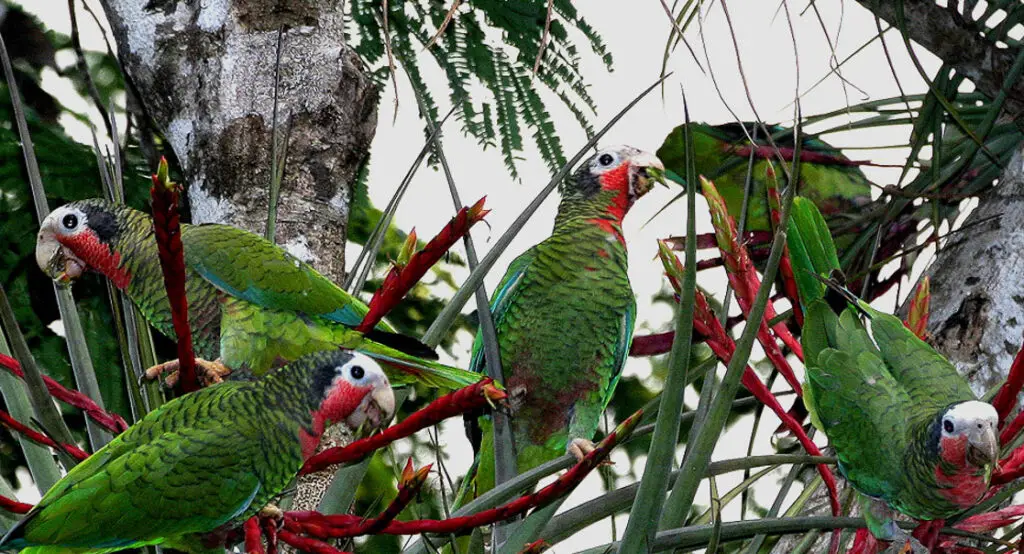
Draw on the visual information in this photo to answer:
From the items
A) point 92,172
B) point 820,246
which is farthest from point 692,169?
point 92,172

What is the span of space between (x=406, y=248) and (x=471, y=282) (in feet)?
0.41

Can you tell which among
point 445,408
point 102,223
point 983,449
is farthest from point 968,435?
point 102,223

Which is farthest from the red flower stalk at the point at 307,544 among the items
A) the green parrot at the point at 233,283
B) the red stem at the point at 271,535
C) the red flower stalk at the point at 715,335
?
the red flower stalk at the point at 715,335

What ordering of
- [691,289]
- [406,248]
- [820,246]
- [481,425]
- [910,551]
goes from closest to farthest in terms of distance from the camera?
[691,289] → [406,248] → [910,551] → [820,246] → [481,425]

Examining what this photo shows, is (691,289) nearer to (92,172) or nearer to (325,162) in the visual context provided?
(325,162)

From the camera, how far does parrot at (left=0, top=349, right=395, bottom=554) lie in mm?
1138

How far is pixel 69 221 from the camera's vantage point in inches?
63.7

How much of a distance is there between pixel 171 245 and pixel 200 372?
648 mm

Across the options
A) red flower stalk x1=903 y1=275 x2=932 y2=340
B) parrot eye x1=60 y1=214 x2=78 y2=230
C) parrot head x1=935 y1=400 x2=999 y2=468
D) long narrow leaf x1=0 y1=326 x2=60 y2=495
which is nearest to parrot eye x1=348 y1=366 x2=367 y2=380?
long narrow leaf x1=0 y1=326 x2=60 y2=495

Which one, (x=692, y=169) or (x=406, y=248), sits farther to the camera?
(x=406, y=248)

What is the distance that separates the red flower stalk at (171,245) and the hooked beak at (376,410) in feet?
0.57

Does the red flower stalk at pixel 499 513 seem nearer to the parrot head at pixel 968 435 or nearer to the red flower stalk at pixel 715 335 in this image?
the red flower stalk at pixel 715 335

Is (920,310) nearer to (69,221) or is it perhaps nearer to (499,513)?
(499,513)

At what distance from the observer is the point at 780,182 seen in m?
2.81
